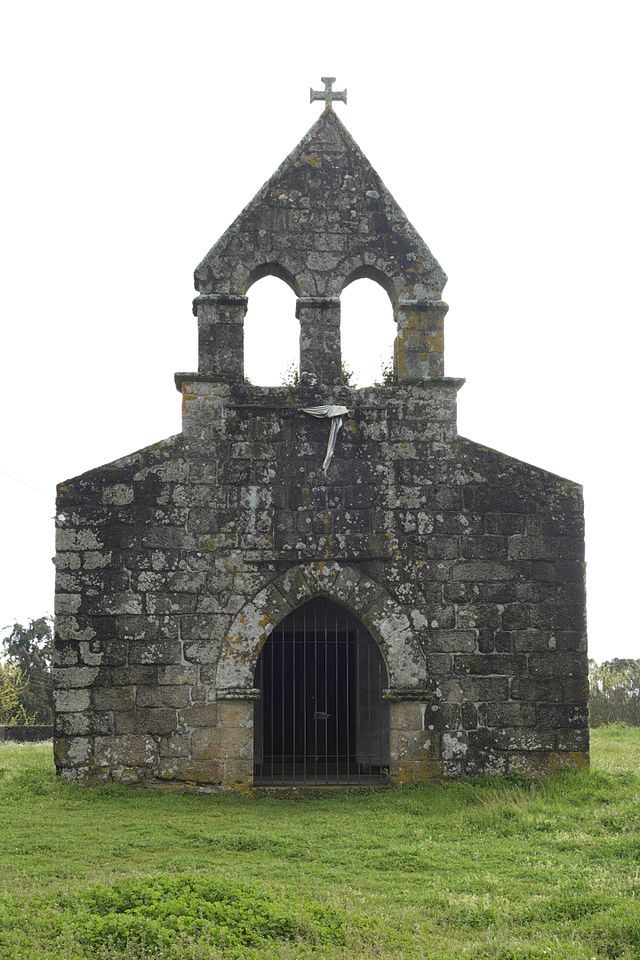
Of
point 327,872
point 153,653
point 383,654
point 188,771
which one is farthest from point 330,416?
point 327,872

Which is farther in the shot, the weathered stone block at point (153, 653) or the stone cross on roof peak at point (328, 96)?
the stone cross on roof peak at point (328, 96)

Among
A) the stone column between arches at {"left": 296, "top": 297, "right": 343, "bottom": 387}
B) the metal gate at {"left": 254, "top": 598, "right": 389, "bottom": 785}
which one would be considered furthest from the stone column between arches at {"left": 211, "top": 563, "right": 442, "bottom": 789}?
the stone column between arches at {"left": 296, "top": 297, "right": 343, "bottom": 387}

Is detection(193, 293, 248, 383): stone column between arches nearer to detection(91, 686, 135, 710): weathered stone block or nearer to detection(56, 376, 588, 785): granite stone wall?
detection(56, 376, 588, 785): granite stone wall

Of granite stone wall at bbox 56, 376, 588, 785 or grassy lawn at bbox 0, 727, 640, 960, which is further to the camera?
granite stone wall at bbox 56, 376, 588, 785

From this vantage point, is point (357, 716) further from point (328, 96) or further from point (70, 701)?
point (328, 96)

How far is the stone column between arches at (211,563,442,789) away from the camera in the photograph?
1011 cm

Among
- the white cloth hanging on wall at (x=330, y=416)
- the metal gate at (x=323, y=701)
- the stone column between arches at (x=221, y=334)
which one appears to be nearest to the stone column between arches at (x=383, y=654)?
the white cloth hanging on wall at (x=330, y=416)

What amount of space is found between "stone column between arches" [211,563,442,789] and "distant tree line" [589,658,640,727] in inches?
412

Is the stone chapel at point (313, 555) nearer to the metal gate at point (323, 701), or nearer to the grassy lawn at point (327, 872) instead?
the grassy lawn at point (327, 872)

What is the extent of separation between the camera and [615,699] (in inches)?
814

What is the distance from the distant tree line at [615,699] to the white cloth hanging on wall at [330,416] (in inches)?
445

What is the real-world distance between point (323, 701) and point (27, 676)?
15211mm

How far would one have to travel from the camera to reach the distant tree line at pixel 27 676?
77.4 ft

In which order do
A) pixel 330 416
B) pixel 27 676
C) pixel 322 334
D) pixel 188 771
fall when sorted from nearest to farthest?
pixel 188 771, pixel 330 416, pixel 322 334, pixel 27 676
